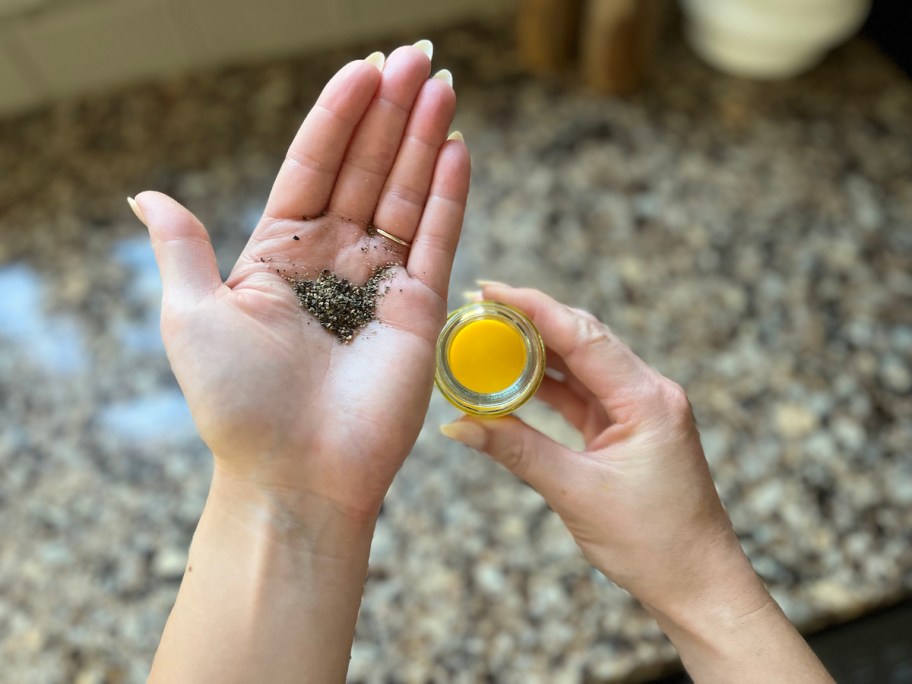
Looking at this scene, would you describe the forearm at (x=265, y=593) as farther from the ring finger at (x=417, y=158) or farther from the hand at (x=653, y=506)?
the ring finger at (x=417, y=158)

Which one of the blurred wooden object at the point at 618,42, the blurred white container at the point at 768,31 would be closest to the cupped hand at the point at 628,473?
the blurred wooden object at the point at 618,42

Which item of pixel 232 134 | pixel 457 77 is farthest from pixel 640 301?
pixel 232 134

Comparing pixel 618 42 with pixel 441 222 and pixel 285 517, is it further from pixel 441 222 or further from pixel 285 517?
pixel 285 517

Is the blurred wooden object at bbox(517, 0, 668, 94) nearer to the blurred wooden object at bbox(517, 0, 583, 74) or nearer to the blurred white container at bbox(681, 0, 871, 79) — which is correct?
the blurred wooden object at bbox(517, 0, 583, 74)

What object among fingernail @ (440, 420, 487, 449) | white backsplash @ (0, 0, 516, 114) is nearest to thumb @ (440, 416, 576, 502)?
fingernail @ (440, 420, 487, 449)

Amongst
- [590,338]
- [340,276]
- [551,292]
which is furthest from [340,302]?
[551,292]

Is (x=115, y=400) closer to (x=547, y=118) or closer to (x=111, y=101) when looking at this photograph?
(x=111, y=101)
